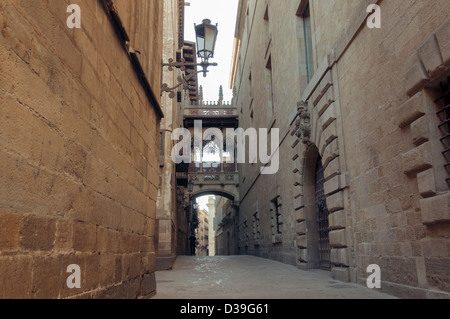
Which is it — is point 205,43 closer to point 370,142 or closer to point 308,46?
point 308,46

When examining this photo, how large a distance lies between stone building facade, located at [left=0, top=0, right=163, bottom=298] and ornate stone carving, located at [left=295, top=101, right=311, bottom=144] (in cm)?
451

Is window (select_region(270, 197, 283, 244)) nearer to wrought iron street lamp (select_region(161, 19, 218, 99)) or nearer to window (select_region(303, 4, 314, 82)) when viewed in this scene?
window (select_region(303, 4, 314, 82))

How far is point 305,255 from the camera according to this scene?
27.8ft

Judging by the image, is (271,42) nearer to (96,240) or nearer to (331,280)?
(331,280)

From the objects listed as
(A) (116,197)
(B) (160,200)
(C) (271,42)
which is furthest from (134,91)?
(C) (271,42)

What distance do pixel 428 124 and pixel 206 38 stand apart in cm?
460

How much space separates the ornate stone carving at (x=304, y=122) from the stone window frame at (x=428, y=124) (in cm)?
397

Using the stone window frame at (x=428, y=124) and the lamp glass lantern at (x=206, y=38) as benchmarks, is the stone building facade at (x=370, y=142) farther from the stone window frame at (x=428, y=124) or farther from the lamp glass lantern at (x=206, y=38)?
the lamp glass lantern at (x=206, y=38)

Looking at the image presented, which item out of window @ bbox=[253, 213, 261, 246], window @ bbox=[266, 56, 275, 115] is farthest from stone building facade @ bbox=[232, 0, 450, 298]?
window @ bbox=[253, 213, 261, 246]

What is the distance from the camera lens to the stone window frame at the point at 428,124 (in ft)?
11.4

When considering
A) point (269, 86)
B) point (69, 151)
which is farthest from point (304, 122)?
point (69, 151)

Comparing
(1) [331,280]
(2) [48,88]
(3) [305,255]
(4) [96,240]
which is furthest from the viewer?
(3) [305,255]

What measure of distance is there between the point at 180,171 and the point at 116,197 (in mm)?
12713

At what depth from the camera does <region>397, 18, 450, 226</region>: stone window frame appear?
3.48 m
